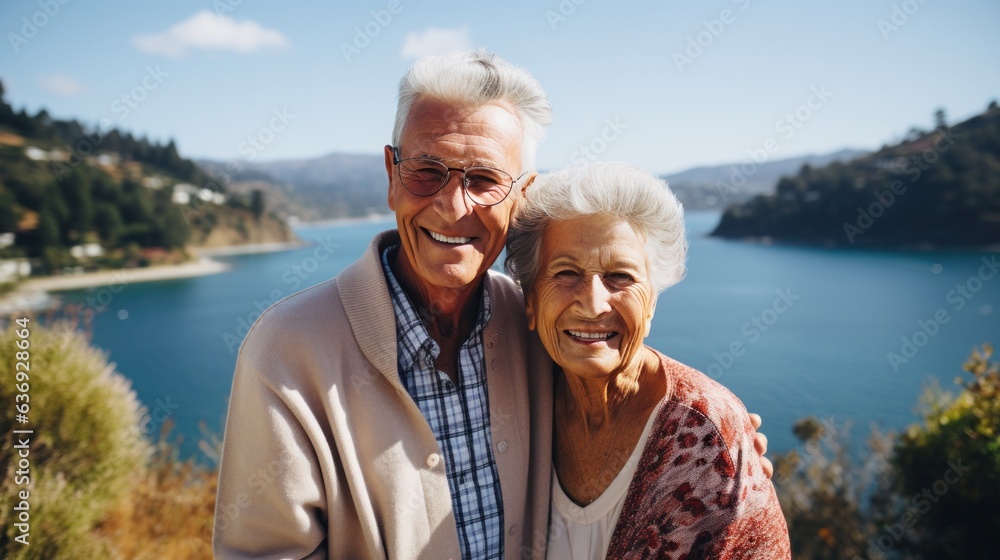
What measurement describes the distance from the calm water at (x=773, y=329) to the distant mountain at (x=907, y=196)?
5.71 feet

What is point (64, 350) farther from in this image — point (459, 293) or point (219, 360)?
point (219, 360)

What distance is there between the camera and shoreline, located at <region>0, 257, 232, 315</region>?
38.7 meters

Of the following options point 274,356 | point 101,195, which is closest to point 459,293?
point 274,356

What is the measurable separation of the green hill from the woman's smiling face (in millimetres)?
41254

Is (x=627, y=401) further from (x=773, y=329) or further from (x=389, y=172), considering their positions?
(x=773, y=329)

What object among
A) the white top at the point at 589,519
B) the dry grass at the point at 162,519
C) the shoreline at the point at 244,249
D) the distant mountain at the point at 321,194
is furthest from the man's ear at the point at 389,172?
the distant mountain at the point at 321,194

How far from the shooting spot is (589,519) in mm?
1717

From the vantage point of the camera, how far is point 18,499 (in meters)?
2.83

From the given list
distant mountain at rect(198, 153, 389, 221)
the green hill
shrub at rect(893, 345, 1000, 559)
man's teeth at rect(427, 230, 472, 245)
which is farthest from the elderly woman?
distant mountain at rect(198, 153, 389, 221)

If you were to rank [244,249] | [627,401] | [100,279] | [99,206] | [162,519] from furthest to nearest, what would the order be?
[244,249] → [99,206] → [100,279] → [162,519] → [627,401]

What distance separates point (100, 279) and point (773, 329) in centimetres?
4955

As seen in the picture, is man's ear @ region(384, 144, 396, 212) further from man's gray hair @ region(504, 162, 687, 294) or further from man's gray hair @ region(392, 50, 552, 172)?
man's gray hair @ region(504, 162, 687, 294)

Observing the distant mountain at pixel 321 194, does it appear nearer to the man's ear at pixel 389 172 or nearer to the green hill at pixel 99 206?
the green hill at pixel 99 206

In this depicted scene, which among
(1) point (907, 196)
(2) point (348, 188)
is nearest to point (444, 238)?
(1) point (907, 196)
